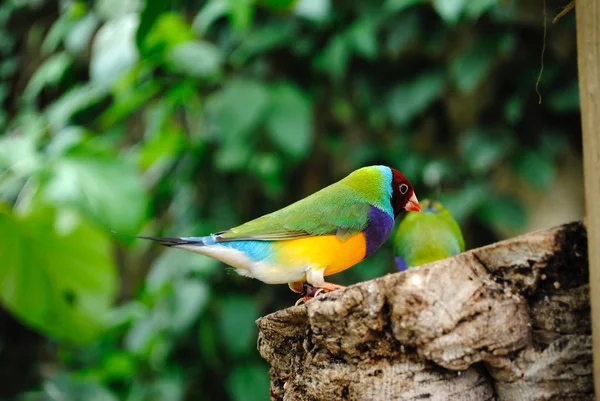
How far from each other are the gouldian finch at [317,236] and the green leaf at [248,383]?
1.47m

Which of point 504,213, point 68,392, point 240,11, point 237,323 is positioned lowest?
point 68,392

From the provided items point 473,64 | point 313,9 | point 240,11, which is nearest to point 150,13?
point 240,11

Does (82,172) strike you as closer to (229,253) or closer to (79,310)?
(79,310)

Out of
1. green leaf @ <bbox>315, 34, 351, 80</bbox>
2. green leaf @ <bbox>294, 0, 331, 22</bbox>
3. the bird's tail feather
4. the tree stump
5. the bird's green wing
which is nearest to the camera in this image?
the tree stump

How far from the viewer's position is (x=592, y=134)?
798 millimetres

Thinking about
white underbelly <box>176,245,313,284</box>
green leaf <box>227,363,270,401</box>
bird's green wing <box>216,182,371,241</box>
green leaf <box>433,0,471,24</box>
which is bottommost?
green leaf <box>227,363,270,401</box>

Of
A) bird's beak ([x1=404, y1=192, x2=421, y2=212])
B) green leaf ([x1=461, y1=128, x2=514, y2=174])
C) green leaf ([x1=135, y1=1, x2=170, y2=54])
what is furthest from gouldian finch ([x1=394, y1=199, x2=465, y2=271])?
green leaf ([x1=461, y1=128, x2=514, y2=174])

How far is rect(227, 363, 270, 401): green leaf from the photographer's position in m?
2.56

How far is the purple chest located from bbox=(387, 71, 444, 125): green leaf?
1396mm

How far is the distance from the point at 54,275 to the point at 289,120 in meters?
1.03

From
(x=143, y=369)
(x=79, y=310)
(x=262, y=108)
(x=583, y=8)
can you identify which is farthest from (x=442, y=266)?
(x=143, y=369)

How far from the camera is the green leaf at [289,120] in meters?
2.54

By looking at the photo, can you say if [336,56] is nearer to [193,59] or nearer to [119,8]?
[193,59]

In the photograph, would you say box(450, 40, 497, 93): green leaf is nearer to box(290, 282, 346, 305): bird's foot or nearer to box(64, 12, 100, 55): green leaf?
box(290, 282, 346, 305): bird's foot
